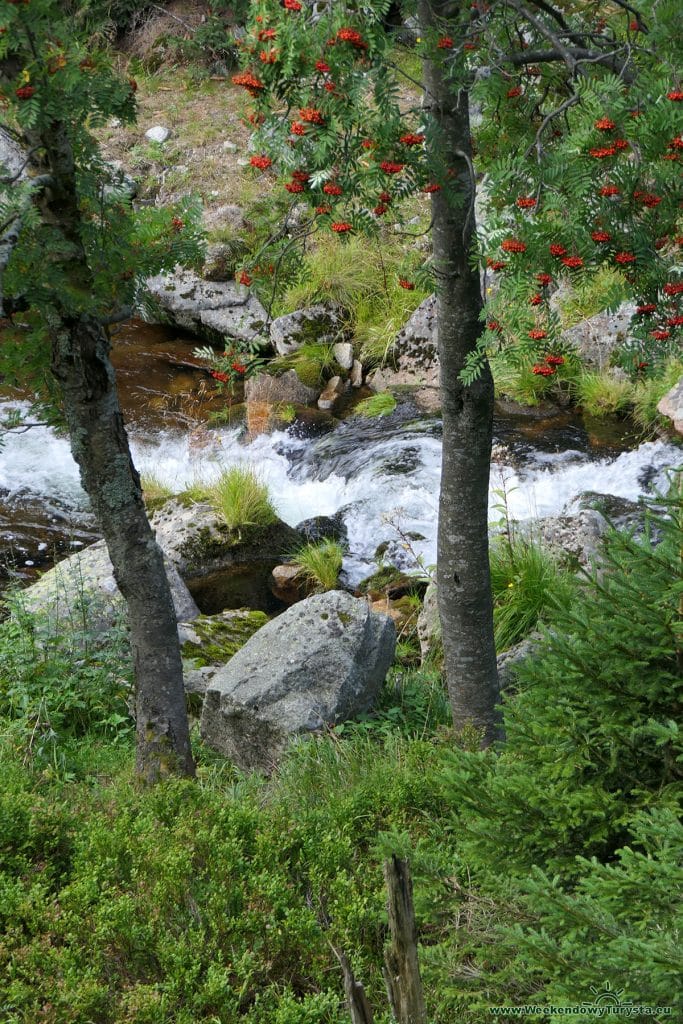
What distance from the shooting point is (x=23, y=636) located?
18.4 ft

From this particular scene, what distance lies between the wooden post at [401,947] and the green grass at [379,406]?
8.61 metres

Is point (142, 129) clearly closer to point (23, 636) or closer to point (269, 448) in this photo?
point (269, 448)

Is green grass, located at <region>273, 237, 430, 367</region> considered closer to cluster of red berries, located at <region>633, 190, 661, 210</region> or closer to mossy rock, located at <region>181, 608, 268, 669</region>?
mossy rock, located at <region>181, 608, 268, 669</region>

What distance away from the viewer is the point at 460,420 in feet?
13.5

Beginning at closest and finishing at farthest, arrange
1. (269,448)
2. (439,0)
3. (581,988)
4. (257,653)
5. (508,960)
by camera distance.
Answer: (581,988) < (508,960) < (439,0) < (257,653) < (269,448)

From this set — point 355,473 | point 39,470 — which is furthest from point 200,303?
point 355,473

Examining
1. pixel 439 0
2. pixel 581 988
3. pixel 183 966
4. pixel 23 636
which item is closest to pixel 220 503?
pixel 23 636

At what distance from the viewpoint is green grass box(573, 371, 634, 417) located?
955 cm

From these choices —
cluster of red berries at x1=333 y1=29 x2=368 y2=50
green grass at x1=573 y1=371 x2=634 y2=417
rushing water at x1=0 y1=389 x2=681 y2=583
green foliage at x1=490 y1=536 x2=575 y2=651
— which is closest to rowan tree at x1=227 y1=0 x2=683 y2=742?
cluster of red berries at x1=333 y1=29 x2=368 y2=50

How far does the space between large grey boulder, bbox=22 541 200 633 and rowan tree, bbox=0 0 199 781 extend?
165 cm

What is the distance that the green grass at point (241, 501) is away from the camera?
841 cm

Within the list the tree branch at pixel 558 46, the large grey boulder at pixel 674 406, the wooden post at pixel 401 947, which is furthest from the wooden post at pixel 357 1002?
the large grey boulder at pixel 674 406

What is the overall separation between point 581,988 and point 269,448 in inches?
342

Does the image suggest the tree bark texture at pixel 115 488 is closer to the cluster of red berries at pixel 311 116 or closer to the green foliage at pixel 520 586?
the cluster of red berries at pixel 311 116
